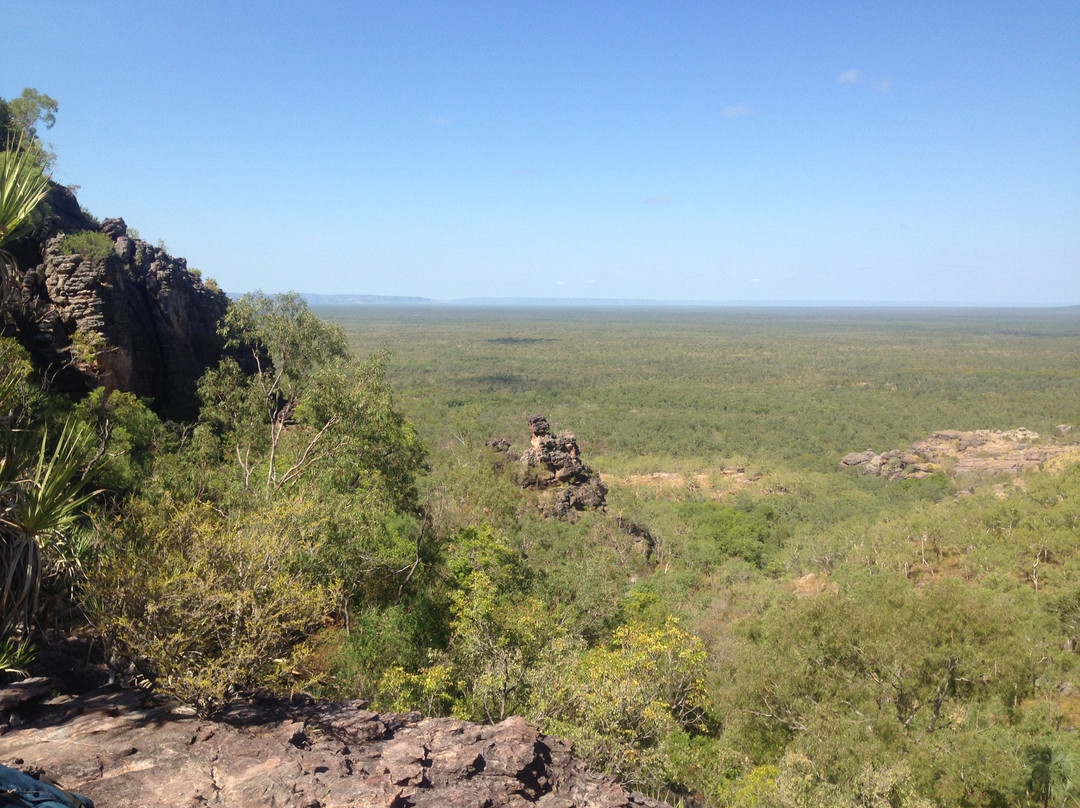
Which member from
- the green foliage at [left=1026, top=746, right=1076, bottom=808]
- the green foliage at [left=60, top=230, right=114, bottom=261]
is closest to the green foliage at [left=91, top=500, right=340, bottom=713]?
the green foliage at [left=1026, top=746, right=1076, bottom=808]

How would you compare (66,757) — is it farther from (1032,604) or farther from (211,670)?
(1032,604)

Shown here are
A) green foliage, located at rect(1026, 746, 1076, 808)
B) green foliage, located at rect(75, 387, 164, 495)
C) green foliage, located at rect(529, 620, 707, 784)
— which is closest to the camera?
green foliage, located at rect(529, 620, 707, 784)

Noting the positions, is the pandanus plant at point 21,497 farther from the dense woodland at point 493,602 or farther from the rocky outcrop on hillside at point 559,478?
the rocky outcrop on hillside at point 559,478

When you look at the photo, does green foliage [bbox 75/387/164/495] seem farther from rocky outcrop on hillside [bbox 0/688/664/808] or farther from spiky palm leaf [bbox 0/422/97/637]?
rocky outcrop on hillside [bbox 0/688/664/808]

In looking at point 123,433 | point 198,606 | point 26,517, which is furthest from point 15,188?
point 123,433

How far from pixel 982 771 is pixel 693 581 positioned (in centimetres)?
1929

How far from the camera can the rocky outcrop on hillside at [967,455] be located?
50500mm

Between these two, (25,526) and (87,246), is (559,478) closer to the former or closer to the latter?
(87,246)

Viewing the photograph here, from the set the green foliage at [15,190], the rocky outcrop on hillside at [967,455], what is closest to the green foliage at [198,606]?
the green foliage at [15,190]

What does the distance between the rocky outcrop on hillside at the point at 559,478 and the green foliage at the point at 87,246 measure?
23.1m

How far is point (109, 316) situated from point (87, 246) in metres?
2.65

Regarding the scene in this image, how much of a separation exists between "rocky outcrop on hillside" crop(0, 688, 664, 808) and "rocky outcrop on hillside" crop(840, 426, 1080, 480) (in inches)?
2084

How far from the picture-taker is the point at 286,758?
6348mm

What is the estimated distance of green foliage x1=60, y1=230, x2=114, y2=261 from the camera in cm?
2011
